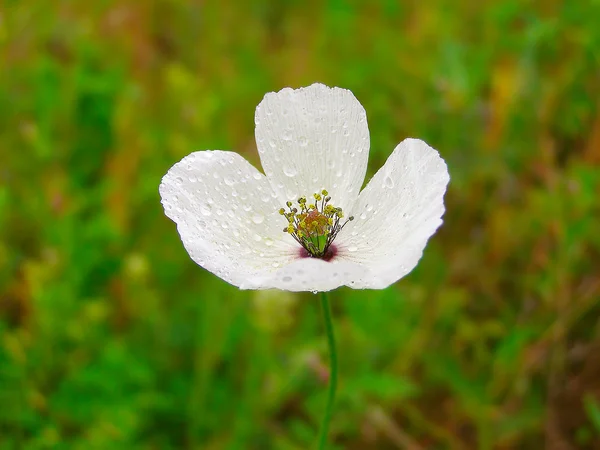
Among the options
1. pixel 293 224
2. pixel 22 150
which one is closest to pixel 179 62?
pixel 22 150

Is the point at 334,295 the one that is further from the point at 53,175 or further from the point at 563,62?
the point at 563,62

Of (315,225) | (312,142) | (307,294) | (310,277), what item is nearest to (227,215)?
(315,225)

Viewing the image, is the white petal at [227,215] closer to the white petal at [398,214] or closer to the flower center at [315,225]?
the flower center at [315,225]

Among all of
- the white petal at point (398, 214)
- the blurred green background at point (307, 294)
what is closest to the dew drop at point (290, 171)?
the white petal at point (398, 214)

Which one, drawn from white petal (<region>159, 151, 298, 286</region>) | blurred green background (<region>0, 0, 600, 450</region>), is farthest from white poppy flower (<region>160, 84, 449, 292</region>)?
blurred green background (<region>0, 0, 600, 450</region>)

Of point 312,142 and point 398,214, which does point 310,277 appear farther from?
point 312,142

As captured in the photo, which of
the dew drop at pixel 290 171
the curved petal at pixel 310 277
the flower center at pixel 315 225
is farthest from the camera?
the dew drop at pixel 290 171
